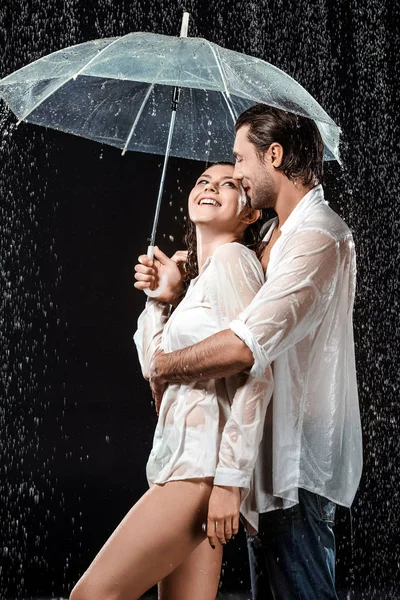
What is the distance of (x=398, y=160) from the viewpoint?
14.6 feet

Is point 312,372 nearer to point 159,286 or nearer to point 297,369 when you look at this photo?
point 297,369

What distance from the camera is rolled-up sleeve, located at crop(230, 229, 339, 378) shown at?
2062mm

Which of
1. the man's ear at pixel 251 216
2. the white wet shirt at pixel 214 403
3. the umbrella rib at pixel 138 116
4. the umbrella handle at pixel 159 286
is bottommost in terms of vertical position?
the white wet shirt at pixel 214 403

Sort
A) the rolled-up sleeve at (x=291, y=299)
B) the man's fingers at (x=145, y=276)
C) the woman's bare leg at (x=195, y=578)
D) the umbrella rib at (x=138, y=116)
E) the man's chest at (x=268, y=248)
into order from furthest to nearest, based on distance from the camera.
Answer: the umbrella rib at (x=138, y=116), the man's fingers at (x=145, y=276), the man's chest at (x=268, y=248), the woman's bare leg at (x=195, y=578), the rolled-up sleeve at (x=291, y=299)

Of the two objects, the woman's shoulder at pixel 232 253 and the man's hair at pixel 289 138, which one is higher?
the man's hair at pixel 289 138

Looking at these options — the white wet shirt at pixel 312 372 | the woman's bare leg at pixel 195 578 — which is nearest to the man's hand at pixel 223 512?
the white wet shirt at pixel 312 372

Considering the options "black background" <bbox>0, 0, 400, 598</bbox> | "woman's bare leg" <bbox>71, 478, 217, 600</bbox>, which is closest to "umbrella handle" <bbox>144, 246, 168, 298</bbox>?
"woman's bare leg" <bbox>71, 478, 217, 600</bbox>

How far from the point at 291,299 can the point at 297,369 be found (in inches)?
9.0

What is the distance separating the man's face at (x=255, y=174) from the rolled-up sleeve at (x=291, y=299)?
0.22 m

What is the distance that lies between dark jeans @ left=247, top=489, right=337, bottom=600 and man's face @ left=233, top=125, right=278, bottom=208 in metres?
0.75

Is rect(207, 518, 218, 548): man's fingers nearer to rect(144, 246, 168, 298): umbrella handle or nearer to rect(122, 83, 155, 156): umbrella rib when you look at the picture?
rect(144, 246, 168, 298): umbrella handle

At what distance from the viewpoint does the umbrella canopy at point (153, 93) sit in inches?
93.5

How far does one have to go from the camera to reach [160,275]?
103 inches

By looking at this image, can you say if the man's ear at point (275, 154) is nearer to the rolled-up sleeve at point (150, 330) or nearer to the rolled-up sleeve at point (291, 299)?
the rolled-up sleeve at point (291, 299)
